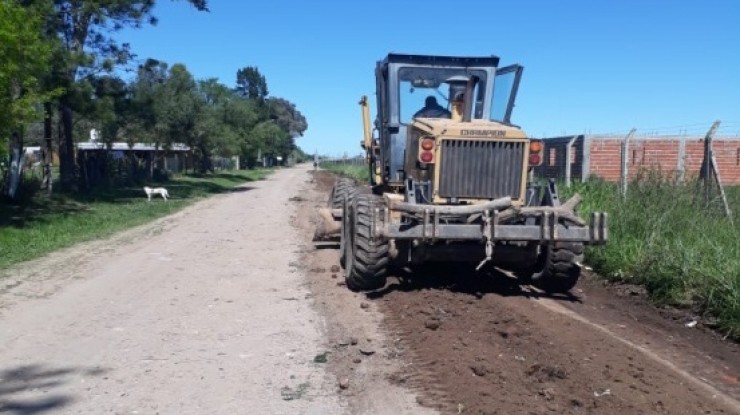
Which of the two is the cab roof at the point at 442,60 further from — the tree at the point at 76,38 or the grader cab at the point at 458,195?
the tree at the point at 76,38

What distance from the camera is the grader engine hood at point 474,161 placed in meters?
8.80

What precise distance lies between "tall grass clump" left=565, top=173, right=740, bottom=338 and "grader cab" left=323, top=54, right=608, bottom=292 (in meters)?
1.22

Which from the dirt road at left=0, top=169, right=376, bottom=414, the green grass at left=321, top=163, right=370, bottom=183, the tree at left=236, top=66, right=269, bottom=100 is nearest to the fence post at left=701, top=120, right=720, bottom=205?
the dirt road at left=0, top=169, right=376, bottom=414

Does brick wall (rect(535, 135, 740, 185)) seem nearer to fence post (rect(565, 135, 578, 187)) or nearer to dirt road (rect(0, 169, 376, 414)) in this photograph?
fence post (rect(565, 135, 578, 187))

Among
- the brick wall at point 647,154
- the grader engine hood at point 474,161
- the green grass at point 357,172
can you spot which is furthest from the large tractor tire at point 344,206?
the green grass at point 357,172

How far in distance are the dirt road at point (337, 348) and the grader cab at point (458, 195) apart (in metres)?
0.50

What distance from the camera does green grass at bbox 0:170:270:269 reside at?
14.3m

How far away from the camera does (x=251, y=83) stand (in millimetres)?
119938

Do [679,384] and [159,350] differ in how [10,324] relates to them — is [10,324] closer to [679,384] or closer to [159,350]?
[159,350]

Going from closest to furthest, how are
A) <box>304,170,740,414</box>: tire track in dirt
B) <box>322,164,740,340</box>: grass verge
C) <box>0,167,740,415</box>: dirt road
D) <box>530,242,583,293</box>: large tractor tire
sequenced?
<box>304,170,740,414</box>: tire track in dirt → <box>0,167,740,415</box>: dirt road → <box>322,164,740,340</box>: grass verge → <box>530,242,583,293</box>: large tractor tire

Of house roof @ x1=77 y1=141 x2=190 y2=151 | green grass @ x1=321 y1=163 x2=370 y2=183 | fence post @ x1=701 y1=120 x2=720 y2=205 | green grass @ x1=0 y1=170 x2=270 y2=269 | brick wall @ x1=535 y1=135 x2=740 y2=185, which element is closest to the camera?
fence post @ x1=701 y1=120 x2=720 y2=205

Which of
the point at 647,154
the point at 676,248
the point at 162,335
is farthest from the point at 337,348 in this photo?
the point at 647,154

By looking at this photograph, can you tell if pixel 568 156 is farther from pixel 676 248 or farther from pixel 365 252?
pixel 365 252

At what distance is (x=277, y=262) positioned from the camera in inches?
479
